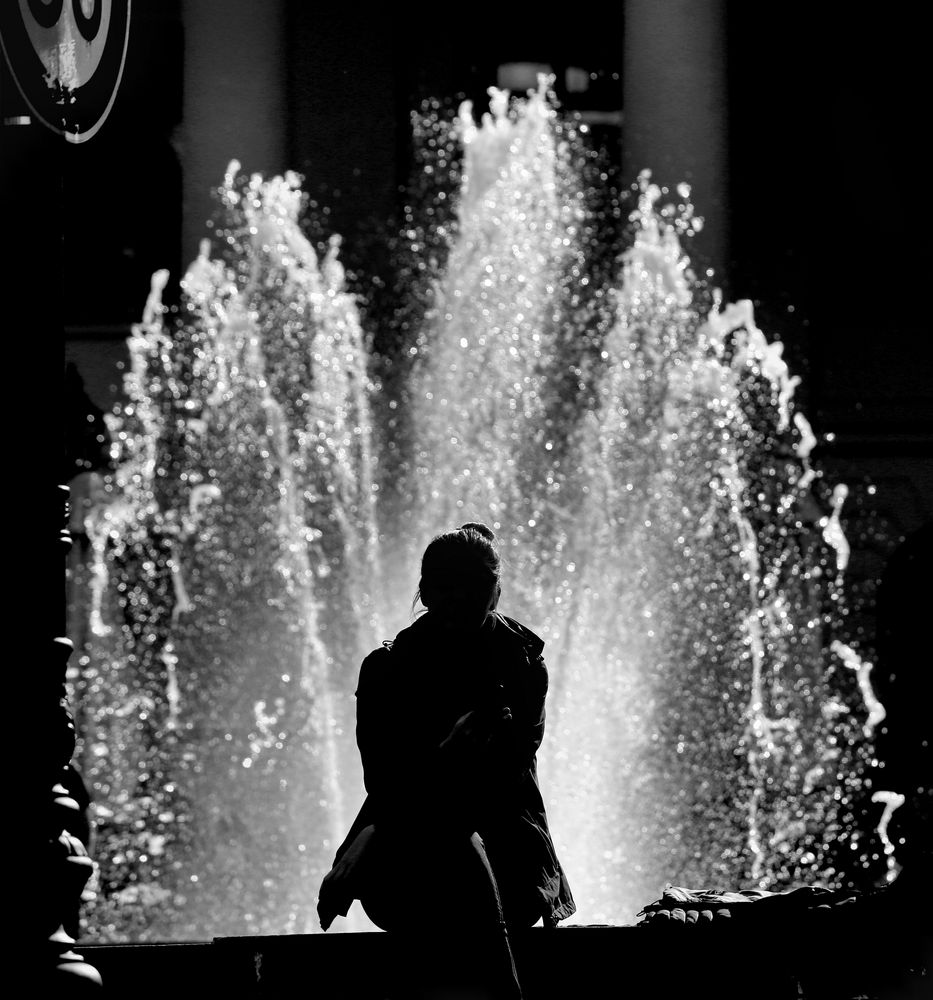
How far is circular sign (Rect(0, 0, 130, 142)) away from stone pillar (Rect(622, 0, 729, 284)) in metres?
9.06

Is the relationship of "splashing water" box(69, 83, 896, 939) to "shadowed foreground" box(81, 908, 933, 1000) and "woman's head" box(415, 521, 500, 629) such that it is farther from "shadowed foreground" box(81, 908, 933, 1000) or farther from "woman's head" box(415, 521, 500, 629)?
"woman's head" box(415, 521, 500, 629)

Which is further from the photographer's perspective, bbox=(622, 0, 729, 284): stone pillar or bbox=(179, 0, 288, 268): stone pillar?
bbox=(179, 0, 288, 268): stone pillar

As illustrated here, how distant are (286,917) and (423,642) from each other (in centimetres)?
603

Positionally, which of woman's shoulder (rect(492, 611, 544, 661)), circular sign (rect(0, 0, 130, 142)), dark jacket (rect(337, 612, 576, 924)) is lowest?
dark jacket (rect(337, 612, 576, 924))

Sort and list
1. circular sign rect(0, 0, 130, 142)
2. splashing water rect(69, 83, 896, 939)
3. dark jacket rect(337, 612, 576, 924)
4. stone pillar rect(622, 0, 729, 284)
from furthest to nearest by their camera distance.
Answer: stone pillar rect(622, 0, 729, 284) < splashing water rect(69, 83, 896, 939) < dark jacket rect(337, 612, 576, 924) < circular sign rect(0, 0, 130, 142)

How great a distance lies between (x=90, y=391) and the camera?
11.2 m

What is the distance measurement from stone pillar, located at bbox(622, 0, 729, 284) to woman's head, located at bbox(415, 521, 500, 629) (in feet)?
29.7

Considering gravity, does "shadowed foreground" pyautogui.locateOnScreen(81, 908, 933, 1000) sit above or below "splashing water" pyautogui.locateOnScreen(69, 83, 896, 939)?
below

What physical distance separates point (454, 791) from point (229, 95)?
10075 mm

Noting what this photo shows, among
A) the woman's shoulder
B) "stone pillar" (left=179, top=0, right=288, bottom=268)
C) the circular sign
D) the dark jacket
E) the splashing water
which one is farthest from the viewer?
"stone pillar" (left=179, top=0, right=288, bottom=268)

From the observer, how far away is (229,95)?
11.9 metres

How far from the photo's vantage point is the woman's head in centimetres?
285

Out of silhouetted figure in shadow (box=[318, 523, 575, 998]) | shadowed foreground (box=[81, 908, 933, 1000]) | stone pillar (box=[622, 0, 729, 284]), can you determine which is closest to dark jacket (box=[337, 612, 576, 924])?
silhouetted figure in shadow (box=[318, 523, 575, 998])

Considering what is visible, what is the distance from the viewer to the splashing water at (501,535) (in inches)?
361
